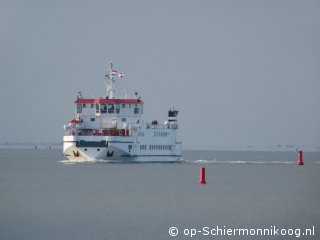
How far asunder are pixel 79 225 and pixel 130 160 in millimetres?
61211

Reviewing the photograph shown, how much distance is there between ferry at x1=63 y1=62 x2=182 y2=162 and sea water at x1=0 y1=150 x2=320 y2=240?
846cm

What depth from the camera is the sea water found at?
186 ft

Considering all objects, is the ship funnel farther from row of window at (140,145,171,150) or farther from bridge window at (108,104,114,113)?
bridge window at (108,104,114,113)

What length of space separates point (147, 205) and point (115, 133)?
4639 centimetres

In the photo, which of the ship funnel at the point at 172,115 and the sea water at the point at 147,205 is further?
the ship funnel at the point at 172,115

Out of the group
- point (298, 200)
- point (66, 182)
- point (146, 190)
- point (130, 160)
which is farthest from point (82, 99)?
point (298, 200)

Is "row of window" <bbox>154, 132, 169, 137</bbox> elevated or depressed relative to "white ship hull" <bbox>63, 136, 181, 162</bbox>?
elevated

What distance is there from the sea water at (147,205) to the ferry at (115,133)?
8457 millimetres

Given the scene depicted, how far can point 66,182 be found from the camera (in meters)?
92.5

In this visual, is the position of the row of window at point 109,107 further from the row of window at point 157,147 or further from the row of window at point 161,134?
the row of window at point 157,147

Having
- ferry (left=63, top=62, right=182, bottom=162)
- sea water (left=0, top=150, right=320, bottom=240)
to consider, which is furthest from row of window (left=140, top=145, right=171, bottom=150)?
sea water (left=0, top=150, right=320, bottom=240)

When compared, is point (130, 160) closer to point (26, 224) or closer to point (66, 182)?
point (66, 182)

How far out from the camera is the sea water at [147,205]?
186 ft

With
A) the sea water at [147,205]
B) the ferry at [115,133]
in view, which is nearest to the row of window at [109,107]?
the ferry at [115,133]
